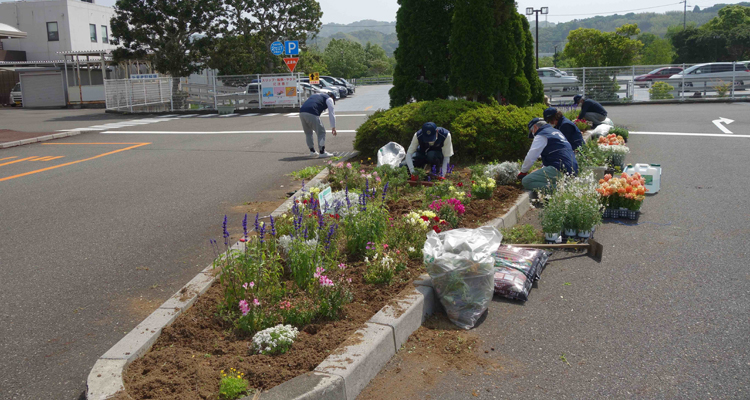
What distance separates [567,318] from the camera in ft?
14.4

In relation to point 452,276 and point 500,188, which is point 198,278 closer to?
point 452,276

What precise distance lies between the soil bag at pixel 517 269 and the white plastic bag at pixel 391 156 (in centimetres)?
386

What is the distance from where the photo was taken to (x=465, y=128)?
32.7ft

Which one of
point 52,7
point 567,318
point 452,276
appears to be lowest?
point 567,318

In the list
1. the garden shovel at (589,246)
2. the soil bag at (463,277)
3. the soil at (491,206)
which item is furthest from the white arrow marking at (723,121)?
the soil bag at (463,277)

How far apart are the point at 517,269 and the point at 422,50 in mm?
8707

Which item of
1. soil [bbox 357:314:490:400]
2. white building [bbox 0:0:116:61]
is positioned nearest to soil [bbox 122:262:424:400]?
soil [bbox 357:314:490:400]

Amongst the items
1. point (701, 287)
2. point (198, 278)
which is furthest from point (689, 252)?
point (198, 278)

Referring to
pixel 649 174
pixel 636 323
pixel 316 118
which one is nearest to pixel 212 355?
pixel 636 323

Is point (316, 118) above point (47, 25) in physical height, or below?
below

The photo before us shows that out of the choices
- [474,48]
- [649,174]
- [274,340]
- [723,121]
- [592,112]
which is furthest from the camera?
[723,121]

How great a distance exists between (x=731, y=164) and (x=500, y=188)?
5.30 meters

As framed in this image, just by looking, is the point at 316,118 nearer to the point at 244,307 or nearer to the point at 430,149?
the point at 430,149

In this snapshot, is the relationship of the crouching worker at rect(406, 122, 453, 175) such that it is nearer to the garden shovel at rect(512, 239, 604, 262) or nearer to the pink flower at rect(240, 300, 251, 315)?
the garden shovel at rect(512, 239, 604, 262)
